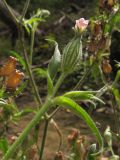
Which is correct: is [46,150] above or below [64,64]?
below

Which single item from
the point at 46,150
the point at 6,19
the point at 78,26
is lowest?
the point at 46,150

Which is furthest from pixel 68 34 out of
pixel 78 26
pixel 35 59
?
pixel 78 26

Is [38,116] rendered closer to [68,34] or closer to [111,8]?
[111,8]

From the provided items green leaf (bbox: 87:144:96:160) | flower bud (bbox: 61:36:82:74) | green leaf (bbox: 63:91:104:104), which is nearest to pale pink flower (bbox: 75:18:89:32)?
flower bud (bbox: 61:36:82:74)

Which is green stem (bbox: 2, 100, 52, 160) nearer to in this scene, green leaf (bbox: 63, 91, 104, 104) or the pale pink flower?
green leaf (bbox: 63, 91, 104, 104)

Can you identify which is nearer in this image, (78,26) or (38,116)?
(38,116)

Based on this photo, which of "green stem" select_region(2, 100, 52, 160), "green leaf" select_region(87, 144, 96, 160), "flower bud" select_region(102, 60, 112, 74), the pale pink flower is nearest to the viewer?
"green stem" select_region(2, 100, 52, 160)

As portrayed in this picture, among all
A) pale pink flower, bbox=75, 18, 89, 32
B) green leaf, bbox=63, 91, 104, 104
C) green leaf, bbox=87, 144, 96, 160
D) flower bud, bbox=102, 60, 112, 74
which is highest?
pale pink flower, bbox=75, 18, 89, 32

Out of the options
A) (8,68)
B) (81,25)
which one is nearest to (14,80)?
(8,68)

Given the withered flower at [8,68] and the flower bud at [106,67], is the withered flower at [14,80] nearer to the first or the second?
the withered flower at [8,68]

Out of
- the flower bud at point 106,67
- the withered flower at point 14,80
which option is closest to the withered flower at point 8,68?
the withered flower at point 14,80

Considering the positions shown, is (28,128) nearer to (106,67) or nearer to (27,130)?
(27,130)
